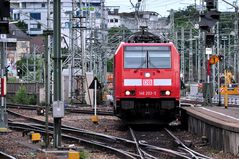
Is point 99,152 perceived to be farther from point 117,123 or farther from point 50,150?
point 117,123

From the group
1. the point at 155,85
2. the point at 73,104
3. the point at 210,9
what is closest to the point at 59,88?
the point at 155,85

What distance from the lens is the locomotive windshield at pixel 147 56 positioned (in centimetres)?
2223

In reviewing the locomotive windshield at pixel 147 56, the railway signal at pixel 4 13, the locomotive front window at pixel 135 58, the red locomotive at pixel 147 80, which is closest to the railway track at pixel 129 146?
the red locomotive at pixel 147 80

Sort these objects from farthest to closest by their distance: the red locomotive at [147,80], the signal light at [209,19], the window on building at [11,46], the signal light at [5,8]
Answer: the window on building at [11,46] < the signal light at [209,19] < the red locomotive at [147,80] < the signal light at [5,8]

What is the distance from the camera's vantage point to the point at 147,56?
22.3 m

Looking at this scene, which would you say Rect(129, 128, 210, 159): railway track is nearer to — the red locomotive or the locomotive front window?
the red locomotive

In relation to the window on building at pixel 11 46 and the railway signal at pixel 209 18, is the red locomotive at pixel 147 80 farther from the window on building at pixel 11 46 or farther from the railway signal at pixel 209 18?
the window on building at pixel 11 46

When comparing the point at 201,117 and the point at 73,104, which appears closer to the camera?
the point at 201,117

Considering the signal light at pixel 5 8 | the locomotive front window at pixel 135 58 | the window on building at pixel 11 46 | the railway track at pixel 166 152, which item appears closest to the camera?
the railway track at pixel 166 152

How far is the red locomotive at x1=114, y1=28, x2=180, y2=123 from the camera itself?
21906 mm

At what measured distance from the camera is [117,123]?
1048 inches

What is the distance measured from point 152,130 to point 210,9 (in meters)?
5.62

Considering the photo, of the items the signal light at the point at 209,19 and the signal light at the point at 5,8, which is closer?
the signal light at the point at 5,8

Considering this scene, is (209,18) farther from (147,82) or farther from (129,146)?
(129,146)
